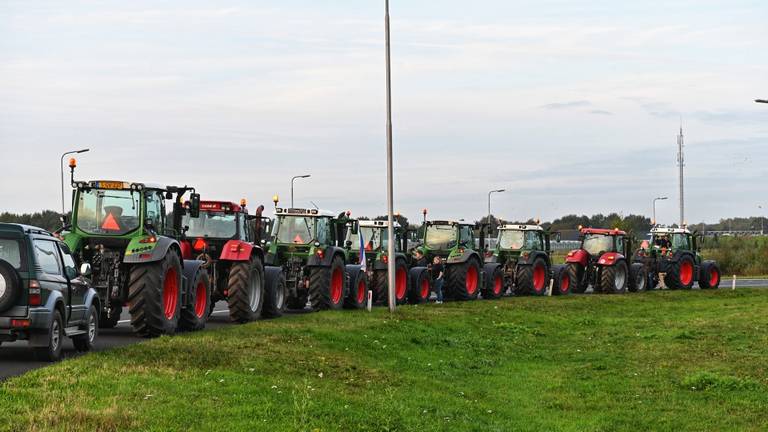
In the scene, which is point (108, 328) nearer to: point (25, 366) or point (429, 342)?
point (429, 342)

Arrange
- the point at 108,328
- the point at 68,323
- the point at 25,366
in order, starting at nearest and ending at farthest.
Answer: the point at 25,366, the point at 68,323, the point at 108,328

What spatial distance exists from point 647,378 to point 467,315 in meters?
11.2

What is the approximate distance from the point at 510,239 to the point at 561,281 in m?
2.62

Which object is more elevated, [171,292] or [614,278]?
[171,292]

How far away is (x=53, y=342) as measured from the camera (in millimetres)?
15773

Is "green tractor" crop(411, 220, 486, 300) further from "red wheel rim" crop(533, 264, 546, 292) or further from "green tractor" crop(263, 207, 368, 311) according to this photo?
"green tractor" crop(263, 207, 368, 311)

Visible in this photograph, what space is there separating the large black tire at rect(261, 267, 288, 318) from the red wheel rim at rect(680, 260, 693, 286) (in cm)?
2789

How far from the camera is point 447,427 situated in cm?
1377

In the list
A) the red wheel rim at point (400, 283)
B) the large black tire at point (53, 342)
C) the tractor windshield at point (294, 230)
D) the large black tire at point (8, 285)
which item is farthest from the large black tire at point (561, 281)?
the large black tire at point (8, 285)

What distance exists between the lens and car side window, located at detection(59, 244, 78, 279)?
16.9 meters

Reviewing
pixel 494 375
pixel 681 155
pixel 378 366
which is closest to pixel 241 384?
pixel 378 366

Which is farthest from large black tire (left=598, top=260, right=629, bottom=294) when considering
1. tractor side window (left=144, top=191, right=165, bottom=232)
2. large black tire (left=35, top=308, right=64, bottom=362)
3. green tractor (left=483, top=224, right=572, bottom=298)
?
large black tire (left=35, top=308, right=64, bottom=362)

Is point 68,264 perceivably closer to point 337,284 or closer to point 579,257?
point 337,284

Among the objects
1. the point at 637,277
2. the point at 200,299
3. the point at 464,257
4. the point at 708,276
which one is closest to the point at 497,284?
the point at 464,257
